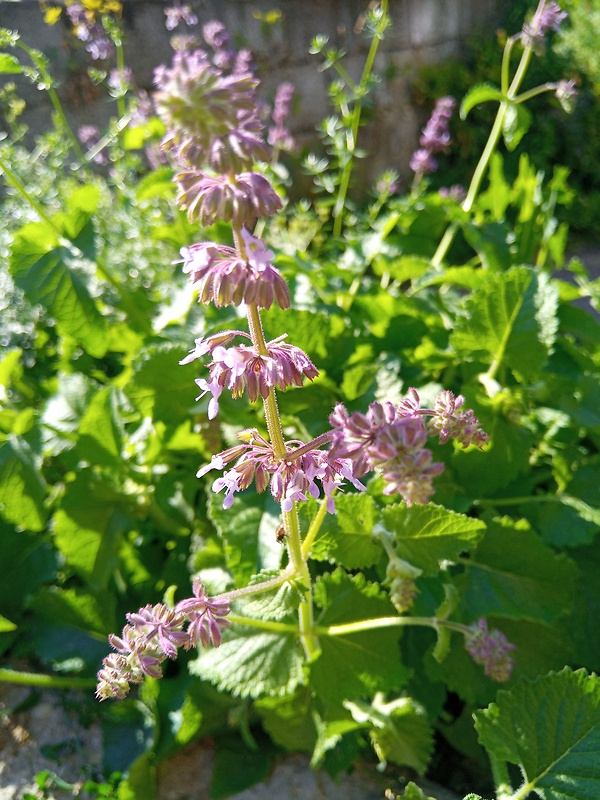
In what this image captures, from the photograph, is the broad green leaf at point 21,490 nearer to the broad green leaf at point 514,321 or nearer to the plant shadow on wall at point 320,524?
the plant shadow on wall at point 320,524

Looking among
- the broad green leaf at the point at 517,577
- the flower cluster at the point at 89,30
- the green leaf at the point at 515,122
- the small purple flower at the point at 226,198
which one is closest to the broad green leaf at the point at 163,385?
the broad green leaf at the point at 517,577

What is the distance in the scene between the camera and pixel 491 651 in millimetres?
1276

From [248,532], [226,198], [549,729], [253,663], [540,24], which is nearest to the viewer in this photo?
[226,198]

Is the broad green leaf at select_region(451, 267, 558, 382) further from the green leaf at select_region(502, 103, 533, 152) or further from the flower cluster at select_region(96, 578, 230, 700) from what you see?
the flower cluster at select_region(96, 578, 230, 700)

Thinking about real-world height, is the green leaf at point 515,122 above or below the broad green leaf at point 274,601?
above

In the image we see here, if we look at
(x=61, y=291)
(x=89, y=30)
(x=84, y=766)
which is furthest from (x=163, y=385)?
(x=89, y=30)

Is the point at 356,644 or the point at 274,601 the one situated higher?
the point at 274,601

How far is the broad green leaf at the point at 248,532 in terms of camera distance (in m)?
1.42

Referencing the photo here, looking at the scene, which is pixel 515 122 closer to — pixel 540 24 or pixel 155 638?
pixel 540 24

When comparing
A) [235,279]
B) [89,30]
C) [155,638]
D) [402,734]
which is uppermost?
[89,30]

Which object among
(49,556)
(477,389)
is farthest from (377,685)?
(49,556)

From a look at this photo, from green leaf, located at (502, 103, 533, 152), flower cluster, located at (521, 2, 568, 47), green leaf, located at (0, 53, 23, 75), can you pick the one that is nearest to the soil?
green leaf, located at (0, 53, 23, 75)

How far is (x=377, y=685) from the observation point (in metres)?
1.38

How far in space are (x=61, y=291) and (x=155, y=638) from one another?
1106mm
